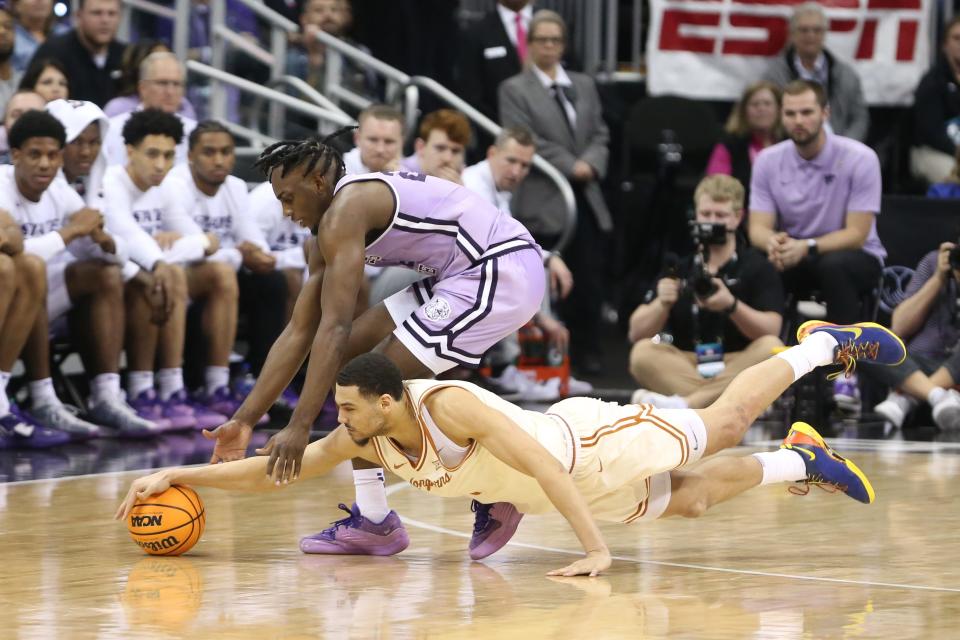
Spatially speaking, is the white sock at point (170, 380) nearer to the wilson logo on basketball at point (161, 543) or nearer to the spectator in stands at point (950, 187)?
the wilson logo on basketball at point (161, 543)

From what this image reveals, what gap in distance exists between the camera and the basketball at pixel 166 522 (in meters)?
5.27

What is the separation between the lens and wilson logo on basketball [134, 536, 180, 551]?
17.3 ft

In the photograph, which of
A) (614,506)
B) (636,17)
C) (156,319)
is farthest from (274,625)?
(636,17)

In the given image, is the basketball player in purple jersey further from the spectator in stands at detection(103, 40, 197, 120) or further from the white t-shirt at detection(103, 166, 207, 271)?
the spectator in stands at detection(103, 40, 197, 120)

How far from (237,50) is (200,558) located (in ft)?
21.8

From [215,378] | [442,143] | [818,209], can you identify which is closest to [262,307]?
[215,378]

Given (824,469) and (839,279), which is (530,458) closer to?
(824,469)

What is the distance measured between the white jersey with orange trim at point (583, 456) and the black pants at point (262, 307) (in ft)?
14.4

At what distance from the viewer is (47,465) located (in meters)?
7.54

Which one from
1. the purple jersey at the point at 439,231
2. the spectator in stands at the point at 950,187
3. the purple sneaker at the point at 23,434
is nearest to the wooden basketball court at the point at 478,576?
the purple jersey at the point at 439,231

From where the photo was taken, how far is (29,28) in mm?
9883

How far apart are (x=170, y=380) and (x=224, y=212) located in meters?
1.03

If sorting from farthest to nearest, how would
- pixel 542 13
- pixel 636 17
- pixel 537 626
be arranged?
1. pixel 636 17
2. pixel 542 13
3. pixel 537 626

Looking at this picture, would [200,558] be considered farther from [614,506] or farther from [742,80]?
[742,80]
